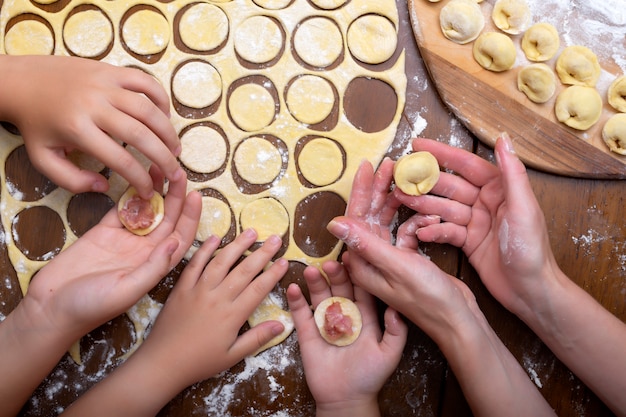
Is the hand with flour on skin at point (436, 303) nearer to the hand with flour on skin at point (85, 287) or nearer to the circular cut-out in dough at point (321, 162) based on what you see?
the circular cut-out in dough at point (321, 162)

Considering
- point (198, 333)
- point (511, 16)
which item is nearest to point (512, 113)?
point (511, 16)

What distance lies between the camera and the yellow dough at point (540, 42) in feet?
3.35

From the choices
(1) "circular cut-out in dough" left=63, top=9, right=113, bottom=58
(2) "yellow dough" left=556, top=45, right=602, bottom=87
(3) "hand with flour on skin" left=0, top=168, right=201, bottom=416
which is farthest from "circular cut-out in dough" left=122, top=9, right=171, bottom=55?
(2) "yellow dough" left=556, top=45, right=602, bottom=87

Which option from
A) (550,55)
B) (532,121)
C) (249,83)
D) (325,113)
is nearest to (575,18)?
(550,55)

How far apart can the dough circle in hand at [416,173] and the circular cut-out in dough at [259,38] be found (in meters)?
0.32

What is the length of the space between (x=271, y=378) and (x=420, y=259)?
0.35 metres

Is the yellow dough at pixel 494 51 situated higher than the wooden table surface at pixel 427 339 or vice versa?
the yellow dough at pixel 494 51

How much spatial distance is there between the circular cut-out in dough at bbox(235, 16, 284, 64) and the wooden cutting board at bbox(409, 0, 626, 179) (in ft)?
0.84

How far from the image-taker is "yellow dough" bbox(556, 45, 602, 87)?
101 centimetres

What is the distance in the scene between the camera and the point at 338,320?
97 cm

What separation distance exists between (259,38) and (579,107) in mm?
579

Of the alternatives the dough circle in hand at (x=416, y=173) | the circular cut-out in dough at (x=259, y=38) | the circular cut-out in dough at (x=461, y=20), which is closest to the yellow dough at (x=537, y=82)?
the circular cut-out in dough at (x=461, y=20)

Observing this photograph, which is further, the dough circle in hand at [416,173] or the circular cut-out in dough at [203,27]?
the circular cut-out in dough at [203,27]

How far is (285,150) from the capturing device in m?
1.04
